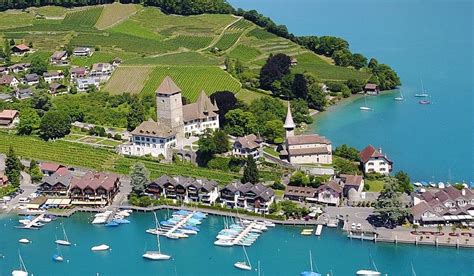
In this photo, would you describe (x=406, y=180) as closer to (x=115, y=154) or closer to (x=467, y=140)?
(x=467, y=140)

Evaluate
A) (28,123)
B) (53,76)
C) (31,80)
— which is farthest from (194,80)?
(28,123)

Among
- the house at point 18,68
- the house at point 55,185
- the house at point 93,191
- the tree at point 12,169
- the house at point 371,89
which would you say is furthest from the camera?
the house at point 371,89

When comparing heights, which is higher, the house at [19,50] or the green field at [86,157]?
the house at [19,50]

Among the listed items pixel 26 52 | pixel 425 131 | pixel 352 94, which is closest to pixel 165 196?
pixel 425 131

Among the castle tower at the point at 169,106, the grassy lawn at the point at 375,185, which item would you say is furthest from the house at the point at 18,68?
the grassy lawn at the point at 375,185

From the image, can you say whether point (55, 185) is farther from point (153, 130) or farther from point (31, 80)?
point (31, 80)

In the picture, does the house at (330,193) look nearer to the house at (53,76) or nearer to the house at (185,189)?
the house at (185,189)
